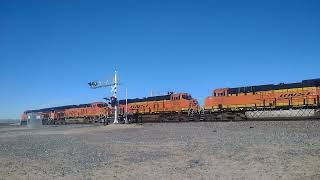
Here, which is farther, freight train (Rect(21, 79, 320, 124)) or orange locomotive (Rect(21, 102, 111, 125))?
orange locomotive (Rect(21, 102, 111, 125))

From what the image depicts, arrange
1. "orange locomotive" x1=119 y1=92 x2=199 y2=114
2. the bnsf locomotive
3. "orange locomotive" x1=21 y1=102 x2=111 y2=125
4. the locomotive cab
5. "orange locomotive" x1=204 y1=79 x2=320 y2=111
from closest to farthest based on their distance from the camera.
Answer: "orange locomotive" x1=204 y1=79 x2=320 y2=111, the locomotive cab, "orange locomotive" x1=119 y1=92 x2=199 y2=114, the bnsf locomotive, "orange locomotive" x1=21 y1=102 x2=111 y2=125

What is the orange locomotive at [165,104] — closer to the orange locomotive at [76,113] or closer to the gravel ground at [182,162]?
the orange locomotive at [76,113]

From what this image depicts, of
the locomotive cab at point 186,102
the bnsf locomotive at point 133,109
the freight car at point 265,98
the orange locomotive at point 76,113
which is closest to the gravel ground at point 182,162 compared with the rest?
the freight car at point 265,98

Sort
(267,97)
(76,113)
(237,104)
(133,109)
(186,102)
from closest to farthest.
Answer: (267,97), (237,104), (186,102), (133,109), (76,113)

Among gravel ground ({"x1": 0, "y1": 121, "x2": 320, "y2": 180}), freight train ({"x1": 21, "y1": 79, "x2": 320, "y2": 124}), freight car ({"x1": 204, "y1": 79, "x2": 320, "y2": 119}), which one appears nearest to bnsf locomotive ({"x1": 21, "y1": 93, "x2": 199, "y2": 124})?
freight train ({"x1": 21, "y1": 79, "x2": 320, "y2": 124})

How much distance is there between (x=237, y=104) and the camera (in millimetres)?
33281

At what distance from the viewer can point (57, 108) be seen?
68188mm

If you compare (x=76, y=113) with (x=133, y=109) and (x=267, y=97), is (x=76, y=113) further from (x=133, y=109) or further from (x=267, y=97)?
(x=267, y=97)

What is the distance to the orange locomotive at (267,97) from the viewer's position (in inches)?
1142

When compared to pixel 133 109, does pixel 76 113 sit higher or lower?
lower

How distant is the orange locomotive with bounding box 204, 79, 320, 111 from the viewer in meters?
29.0

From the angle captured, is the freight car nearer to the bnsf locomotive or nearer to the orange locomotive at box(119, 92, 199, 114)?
the orange locomotive at box(119, 92, 199, 114)

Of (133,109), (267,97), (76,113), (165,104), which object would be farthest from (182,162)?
(76,113)

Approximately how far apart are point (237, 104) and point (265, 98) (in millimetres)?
2656
